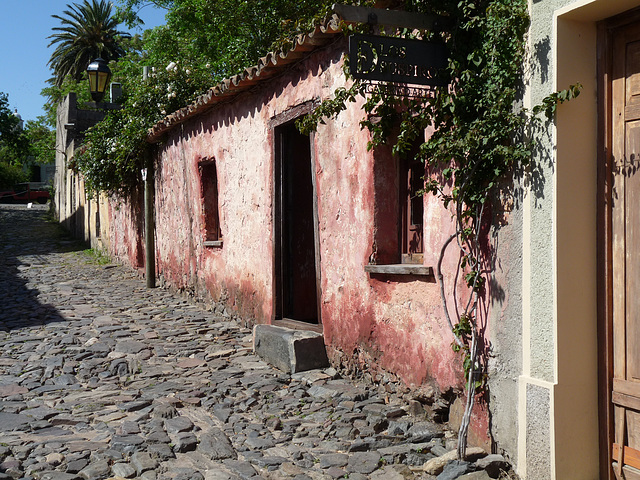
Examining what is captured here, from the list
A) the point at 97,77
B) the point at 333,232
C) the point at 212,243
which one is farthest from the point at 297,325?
the point at 97,77

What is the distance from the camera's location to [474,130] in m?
4.02

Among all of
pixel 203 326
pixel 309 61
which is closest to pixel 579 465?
pixel 309 61

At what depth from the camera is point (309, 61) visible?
22.0 feet

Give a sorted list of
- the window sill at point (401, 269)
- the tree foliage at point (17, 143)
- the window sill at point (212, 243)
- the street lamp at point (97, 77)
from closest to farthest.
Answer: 1. the window sill at point (401, 269)
2. the window sill at point (212, 243)
3. the street lamp at point (97, 77)
4. the tree foliage at point (17, 143)

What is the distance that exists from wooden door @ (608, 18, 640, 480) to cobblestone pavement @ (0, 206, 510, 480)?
30.0 inches

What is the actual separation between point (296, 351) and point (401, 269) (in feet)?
5.47

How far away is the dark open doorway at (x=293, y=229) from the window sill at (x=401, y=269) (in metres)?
2.02

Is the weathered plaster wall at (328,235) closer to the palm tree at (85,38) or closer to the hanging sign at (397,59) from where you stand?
the hanging sign at (397,59)

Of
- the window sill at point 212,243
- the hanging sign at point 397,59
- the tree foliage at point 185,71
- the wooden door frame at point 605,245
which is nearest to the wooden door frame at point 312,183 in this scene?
the window sill at point 212,243

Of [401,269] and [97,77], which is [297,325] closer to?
[401,269]

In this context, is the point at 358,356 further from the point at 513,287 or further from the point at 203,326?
the point at 203,326

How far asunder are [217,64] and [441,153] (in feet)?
41.7

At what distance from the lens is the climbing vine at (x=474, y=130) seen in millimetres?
3869

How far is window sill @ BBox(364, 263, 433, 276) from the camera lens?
484cm
